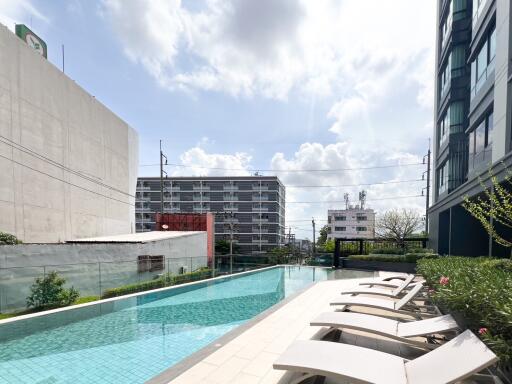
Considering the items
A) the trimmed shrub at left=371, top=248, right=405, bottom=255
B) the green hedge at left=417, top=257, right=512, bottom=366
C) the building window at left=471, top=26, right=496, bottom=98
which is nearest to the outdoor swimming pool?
the green hedge at left=417, top=257, right=512, bottom=366

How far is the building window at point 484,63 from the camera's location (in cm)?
1217

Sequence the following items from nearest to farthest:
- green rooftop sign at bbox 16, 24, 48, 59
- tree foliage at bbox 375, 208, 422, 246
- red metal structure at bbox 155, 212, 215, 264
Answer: green rooftop sign at bbox 16, 24, 48, 59 < red metal structure at bbox 155, 212, 215, 264 < tree foliage at bbox 375, 208, 422, 246

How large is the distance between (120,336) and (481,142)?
1714 centimetres

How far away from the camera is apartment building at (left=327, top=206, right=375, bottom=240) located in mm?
62312

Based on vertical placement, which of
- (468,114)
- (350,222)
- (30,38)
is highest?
(30,38)

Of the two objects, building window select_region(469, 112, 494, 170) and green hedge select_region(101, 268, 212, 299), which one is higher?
building window select_region(469, 112, 494, 170)

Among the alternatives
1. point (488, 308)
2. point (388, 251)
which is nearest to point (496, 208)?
point (488, 308)

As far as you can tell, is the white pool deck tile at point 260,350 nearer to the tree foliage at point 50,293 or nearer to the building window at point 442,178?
the tree foliage at point 50,293

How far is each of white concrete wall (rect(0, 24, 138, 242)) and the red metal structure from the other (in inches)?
162

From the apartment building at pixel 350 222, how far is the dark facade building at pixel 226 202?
17.4m

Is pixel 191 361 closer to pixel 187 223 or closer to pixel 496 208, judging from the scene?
pixel 496 208

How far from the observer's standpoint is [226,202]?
53.1m

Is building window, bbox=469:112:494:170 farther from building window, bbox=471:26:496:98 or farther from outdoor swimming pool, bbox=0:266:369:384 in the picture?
outdoor swimming pool, bbox=0:266:369:384

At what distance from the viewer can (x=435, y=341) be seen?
14.6 feet
